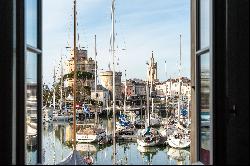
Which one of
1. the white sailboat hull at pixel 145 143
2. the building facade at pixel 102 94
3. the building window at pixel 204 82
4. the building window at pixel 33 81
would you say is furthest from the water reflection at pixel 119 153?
the building facade at pixel 102 94

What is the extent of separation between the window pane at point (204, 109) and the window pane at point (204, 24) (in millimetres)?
115

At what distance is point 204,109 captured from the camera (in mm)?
3523

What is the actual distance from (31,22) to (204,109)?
1659mm

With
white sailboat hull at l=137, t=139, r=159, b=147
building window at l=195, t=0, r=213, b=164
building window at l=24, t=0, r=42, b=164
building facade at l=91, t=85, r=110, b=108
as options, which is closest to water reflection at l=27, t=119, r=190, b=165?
white sailboat hull at l=137, t=139, r=159, b=147

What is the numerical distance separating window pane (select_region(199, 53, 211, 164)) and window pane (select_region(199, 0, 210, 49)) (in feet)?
0.38

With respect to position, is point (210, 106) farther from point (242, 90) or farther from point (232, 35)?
point (232, 35)

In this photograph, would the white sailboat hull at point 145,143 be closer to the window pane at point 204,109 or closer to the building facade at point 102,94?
the window pane at point 204,109

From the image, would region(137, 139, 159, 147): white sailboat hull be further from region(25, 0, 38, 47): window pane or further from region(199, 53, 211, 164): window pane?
region(25, 0, 38, 47): window pane

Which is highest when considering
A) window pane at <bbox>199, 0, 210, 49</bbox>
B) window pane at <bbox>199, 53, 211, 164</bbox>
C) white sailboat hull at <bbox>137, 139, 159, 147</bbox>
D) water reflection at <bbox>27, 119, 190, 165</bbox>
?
window pane at <bbox>199, 0, 210, 49</bbox>

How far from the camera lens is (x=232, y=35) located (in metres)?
3.31

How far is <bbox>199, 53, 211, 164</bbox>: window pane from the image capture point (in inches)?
132

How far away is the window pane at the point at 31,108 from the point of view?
11.4 feet
